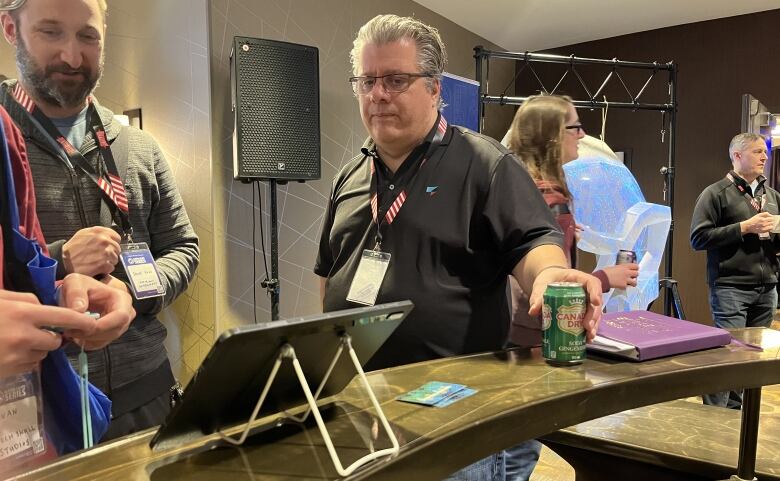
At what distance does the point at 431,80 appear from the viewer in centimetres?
157

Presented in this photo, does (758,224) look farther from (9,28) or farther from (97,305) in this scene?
(9,28)

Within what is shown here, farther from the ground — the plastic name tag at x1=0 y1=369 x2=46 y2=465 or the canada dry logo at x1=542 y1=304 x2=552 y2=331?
the canada dry logo at x1=542 y1=304 x2=552 y2=331

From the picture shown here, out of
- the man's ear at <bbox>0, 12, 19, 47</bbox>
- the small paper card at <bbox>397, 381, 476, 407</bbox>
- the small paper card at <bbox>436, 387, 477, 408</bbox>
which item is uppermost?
the man's ear at <bbox>0, 12, 19, 47</bbox>

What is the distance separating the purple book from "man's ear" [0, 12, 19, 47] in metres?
1.39

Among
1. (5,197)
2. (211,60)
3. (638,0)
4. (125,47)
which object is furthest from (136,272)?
(638,0)

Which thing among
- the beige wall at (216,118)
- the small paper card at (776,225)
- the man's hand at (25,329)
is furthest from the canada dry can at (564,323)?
the small paper card at (776,225)

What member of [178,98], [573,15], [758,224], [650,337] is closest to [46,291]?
[650,337]

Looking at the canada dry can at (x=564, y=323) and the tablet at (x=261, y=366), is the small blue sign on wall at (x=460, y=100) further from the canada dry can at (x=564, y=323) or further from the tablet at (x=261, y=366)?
the tablet at (x=261, y=366)

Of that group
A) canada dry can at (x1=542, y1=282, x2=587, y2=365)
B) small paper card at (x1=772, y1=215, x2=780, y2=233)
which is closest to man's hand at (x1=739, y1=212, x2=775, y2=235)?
small paper card at (x1=772, y1=215, x2=780, y2=233)

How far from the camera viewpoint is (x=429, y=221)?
4.77 ft

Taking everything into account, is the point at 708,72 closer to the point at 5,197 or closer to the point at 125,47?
the point at 125,47

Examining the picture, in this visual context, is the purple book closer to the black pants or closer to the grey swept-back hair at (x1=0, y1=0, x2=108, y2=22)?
the black pants

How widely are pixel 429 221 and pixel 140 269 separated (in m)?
0.68

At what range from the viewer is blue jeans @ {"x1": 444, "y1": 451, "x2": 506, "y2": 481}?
1.12 meters
